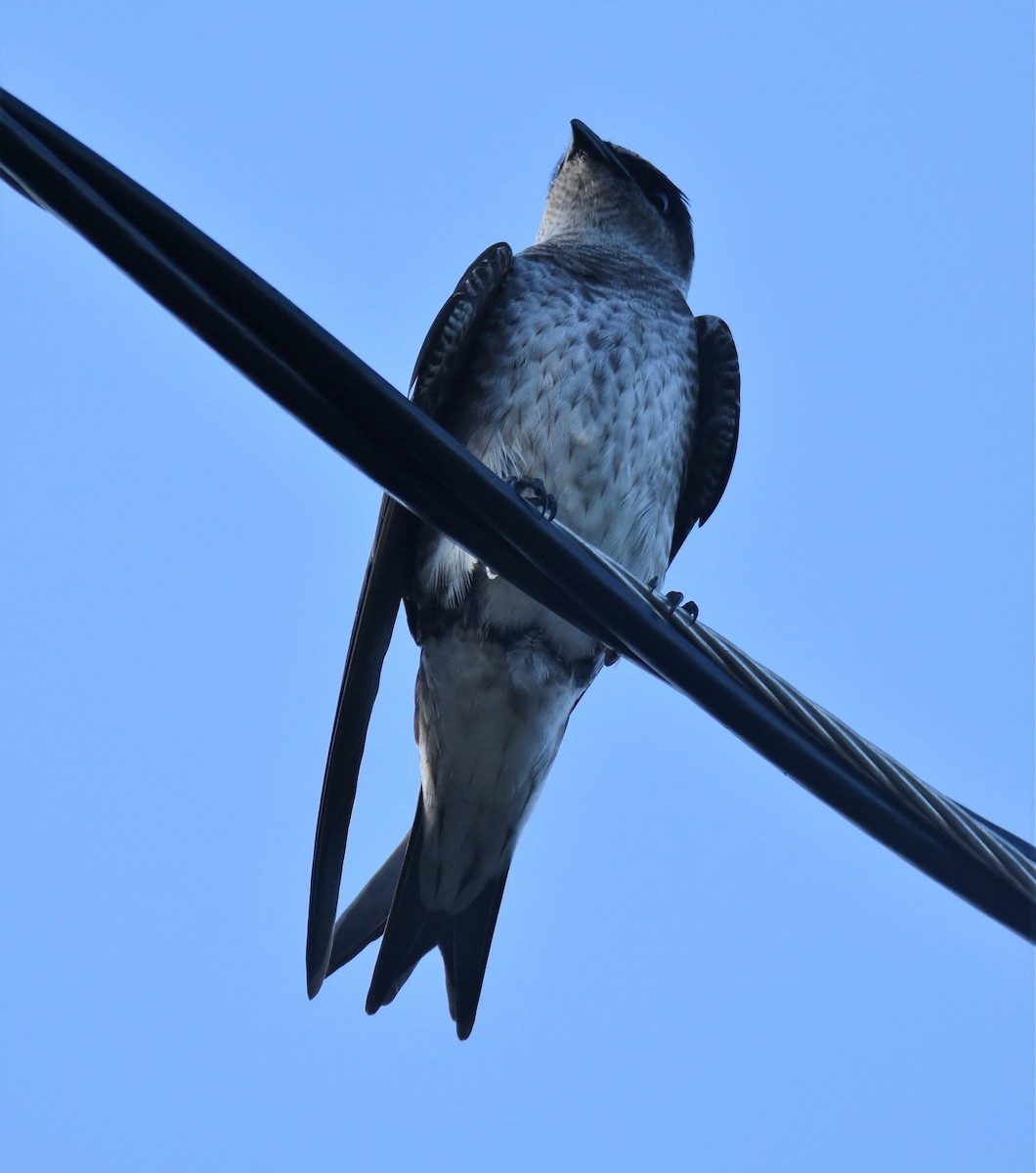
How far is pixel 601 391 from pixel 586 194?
202cm

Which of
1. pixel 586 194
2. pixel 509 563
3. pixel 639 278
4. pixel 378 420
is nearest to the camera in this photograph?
pixel 378 420

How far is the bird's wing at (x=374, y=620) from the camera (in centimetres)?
337

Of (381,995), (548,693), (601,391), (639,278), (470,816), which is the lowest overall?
(381,995)

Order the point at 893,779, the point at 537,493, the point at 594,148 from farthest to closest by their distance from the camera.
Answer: the point at 594,148, the point at 537,493, the point at 893,779

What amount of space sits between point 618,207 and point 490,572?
2559 millimetres

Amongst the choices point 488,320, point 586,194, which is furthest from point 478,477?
point 586,194

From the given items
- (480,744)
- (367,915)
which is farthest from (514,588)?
(367,915)

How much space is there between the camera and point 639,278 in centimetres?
518

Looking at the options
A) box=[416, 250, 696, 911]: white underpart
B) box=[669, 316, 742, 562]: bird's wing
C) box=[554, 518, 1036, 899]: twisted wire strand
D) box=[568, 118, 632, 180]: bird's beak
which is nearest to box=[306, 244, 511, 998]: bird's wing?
box=[416, 250, 696, 911]: white underpart

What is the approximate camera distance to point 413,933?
423cm

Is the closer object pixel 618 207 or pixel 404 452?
pixel 404 452

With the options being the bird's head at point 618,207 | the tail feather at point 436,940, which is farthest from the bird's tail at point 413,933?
the bird's head at point 618,207

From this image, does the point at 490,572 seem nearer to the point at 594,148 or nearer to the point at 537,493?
the point at 537,493

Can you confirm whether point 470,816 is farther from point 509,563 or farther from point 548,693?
point 509,563
